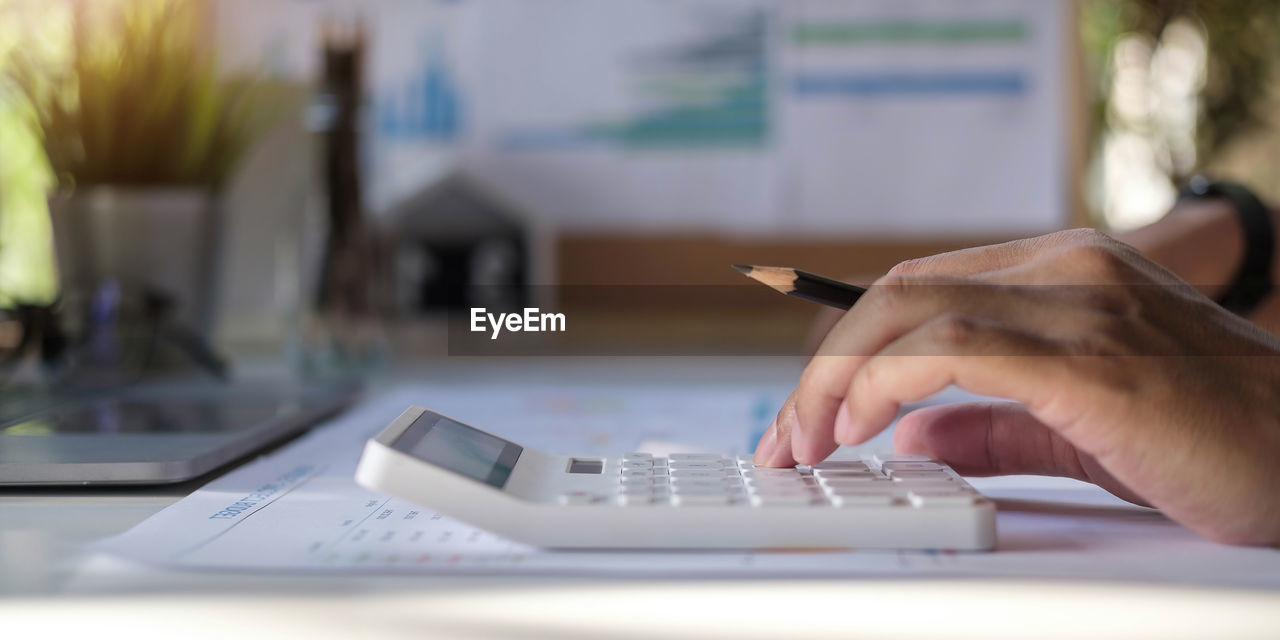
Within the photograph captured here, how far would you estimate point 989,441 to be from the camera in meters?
0.50

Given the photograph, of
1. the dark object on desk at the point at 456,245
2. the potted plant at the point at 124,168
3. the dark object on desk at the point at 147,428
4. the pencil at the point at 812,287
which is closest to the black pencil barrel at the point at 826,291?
the pencil at the point at 812,287

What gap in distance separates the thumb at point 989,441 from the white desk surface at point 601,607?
17 centimetres

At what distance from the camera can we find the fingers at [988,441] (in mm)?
493

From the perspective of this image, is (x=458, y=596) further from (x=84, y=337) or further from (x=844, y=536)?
(x=84, y=337)

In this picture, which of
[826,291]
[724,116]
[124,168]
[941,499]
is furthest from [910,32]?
[941,499]

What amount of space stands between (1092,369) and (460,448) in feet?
0.79

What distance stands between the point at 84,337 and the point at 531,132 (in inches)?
30.9

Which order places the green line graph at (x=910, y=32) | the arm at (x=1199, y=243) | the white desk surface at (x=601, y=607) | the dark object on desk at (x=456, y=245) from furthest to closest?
the green line graph at (x=910, y=32)
the dark object on desk at (x=456, y=245)
the arm at (x=1199, y=243)
the white desk surface at (x=601, y=607)

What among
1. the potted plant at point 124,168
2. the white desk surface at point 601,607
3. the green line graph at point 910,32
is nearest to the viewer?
the white desk surface at point 601,607

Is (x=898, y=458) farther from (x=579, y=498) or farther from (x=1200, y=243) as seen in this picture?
(x=1200, y=243)

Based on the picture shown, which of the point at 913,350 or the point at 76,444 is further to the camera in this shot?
the point at 76,444

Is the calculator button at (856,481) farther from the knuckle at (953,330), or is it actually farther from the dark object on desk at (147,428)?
the dark object on desk at (147,428)

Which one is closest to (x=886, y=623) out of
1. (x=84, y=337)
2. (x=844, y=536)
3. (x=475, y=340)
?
(x=844, y=536)

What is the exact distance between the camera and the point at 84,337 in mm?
934
